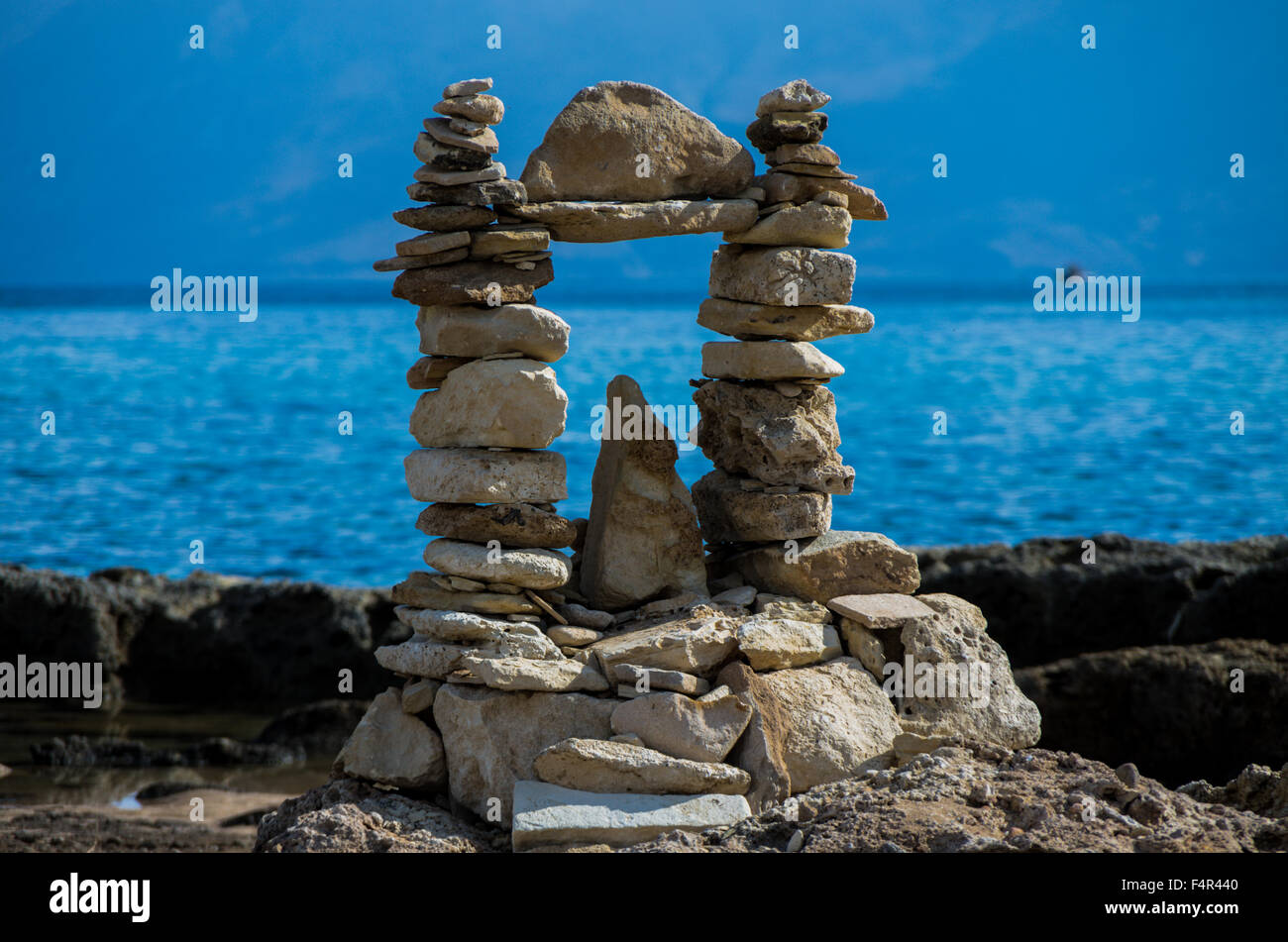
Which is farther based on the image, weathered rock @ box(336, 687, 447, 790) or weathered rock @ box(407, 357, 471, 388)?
weathered rock @ box(407, 357, 471, 388)

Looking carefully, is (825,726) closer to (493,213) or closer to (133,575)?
(493,213)

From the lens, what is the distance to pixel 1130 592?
14.5 metres

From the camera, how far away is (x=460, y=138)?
303 inches

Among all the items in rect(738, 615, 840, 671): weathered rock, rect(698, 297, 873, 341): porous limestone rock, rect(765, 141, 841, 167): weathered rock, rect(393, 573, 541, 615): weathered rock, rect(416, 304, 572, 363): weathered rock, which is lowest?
rect(738, 615, 840, 671): weathered rock

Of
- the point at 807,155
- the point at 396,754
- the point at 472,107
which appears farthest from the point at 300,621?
the point at 807,155

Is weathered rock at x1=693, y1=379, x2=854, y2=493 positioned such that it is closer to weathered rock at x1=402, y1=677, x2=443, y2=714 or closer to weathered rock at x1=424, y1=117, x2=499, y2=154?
weathered rock at x1=424, y1=117, x2=499, y2=154

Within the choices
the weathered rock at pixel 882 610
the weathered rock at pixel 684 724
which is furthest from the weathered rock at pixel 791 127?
the weathered rock at pixel 684 724

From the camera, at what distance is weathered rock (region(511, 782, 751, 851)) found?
683 cm

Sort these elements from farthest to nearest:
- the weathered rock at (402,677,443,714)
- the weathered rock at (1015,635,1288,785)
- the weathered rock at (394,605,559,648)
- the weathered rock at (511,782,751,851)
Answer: the weathered rock at (1015,635,1288,785) < the weathered rock at (402,677,443,714) < the weathered rock at (394,605,559,648) < the weathered rock at (511,782,751,851)

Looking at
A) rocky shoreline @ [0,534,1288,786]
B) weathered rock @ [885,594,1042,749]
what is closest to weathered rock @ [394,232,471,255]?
weathered rock @ [885,594,1042,749]

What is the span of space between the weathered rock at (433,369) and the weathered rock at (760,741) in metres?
2.40

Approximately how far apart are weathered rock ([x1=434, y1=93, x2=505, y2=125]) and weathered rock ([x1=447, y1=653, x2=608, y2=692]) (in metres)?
3.07
